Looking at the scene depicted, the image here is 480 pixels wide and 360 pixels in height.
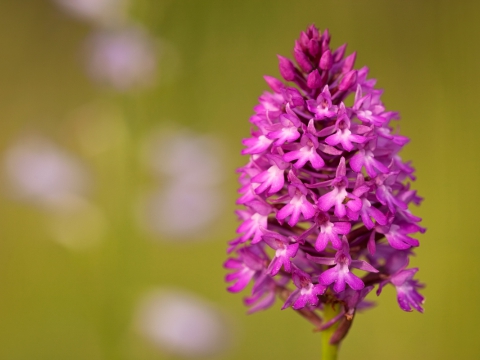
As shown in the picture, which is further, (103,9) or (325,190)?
(103,9)

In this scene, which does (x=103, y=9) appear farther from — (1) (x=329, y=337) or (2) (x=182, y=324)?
(1) (x=329, y=337)

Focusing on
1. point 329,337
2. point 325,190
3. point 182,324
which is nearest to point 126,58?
point 182,324

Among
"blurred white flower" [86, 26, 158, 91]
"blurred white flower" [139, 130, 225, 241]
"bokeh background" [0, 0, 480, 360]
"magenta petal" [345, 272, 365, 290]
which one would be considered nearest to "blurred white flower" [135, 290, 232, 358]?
"bokeh background" [0, 0, 480, 360]

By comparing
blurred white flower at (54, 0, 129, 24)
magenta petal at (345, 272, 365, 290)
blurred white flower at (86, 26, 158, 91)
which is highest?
blurred white flower at (54, 0, 129, 24)

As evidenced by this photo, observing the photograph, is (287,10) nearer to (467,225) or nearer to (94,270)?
(467,225)

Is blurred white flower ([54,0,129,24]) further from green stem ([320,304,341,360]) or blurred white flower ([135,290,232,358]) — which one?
green stem ([320,304,341,360])

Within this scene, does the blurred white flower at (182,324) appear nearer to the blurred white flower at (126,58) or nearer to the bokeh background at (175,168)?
the bokeh background at (175,168)

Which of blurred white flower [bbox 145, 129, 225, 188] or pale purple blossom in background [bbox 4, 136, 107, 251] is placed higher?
blurred white flower [bbox 145, 129, 225, 188]
